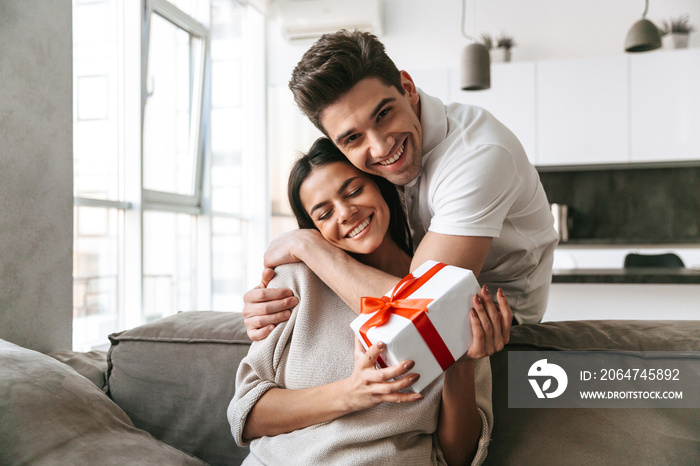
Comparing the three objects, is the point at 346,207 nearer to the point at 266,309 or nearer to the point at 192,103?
the point at 266,309

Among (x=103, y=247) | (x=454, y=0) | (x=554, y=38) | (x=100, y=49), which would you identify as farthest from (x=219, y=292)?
(x=554, y=38)

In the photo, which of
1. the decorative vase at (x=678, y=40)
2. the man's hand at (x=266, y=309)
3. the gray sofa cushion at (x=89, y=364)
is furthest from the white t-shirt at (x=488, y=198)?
the decorative vase at (x=678, y=40)

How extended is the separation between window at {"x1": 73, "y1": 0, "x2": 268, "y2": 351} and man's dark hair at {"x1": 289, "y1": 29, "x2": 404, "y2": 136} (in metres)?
1.87

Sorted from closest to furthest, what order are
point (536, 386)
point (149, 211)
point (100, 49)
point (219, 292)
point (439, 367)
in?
point (439, 367), point (536, 386), point (100, 49), point (149, 211), point (219, 292)

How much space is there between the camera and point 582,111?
4.32 meters

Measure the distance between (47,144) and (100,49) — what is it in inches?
51.7

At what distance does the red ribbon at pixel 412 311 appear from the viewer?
0.97 meters

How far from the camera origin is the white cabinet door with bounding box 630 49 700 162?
4137 millimetres

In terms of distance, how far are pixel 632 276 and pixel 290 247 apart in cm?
249

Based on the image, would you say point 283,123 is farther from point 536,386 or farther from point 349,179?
point 536,386

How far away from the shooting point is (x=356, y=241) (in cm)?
144

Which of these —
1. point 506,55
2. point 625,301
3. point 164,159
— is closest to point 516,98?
point 506,55

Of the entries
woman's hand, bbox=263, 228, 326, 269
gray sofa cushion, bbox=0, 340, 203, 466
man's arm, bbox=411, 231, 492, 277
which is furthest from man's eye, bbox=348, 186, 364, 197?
gray sofa cushion, bbox=0, 340, 203, 466

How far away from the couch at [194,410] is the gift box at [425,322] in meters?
0.46
